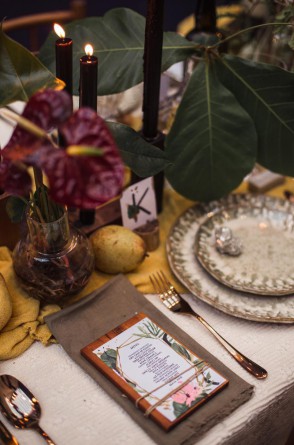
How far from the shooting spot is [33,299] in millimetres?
877

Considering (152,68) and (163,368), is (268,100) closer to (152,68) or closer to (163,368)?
(152,68)

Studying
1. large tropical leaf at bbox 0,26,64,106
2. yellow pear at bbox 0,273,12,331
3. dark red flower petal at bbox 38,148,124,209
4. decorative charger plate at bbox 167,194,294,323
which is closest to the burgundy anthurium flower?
dark red flower petal at bbox 38,148,124,209

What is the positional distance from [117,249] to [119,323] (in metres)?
0.13

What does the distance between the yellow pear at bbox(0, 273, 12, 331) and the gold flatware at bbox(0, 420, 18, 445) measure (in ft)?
0.52

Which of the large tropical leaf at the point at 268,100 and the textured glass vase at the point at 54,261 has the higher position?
the large tropical leaf at the point at 268,100

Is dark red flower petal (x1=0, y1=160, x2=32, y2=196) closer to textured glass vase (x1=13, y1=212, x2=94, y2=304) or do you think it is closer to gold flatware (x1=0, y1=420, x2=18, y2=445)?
textured glass vase (x1=13, y1=212, x2=94, y2=304)

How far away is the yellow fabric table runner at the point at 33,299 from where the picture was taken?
32.6 inches

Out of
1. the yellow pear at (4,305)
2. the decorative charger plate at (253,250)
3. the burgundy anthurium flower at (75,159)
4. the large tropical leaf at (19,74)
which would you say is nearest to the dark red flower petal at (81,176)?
the burgundy anthurium flower at (75,159)

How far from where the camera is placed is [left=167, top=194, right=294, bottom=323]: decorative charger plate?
888 mm

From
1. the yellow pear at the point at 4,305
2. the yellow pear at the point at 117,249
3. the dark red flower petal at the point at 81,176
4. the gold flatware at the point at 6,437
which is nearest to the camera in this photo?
the dark red flower petal at the point at 81,176

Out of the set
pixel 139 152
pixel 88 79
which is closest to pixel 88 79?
pixel 88 79

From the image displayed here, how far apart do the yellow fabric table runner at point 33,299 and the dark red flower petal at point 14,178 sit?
0.26m

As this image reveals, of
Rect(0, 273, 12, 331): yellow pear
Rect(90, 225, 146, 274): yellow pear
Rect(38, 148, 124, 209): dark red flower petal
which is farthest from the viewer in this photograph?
Rect(90, 225, 146, 274): yellow pear

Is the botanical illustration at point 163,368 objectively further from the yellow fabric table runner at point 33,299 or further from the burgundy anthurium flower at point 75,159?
the burgundy anthurium flower at point 75,159
